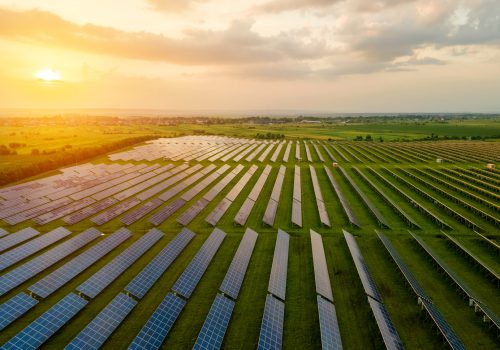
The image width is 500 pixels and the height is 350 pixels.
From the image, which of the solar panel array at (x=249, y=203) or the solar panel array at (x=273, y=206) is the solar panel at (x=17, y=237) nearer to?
the solar panel array at (x=249, y=203)

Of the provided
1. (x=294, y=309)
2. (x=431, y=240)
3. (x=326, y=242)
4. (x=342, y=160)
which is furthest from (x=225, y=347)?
(x=342, y=160)

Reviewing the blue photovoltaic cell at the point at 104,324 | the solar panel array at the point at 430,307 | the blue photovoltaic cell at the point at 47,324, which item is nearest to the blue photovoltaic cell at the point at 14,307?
the blue photovoltaic cell at the point at 47,324

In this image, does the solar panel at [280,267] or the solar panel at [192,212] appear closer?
the solar panel at [280,267]

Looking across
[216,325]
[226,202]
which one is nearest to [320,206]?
[226,202]

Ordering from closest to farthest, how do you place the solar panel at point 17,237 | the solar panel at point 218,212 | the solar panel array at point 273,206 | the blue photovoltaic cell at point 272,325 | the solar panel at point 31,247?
the blue photovoltaic cell at point 272,325 → the solar panel at point 31,247 → the solar panel at point 17,237 → the solar panel at point 218,212 → the solar panel array at point 273,206

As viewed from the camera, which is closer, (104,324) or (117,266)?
(104,324)

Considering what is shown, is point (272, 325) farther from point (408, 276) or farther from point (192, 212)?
point (192, 212)

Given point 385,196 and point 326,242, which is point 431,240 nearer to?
point 326,242
